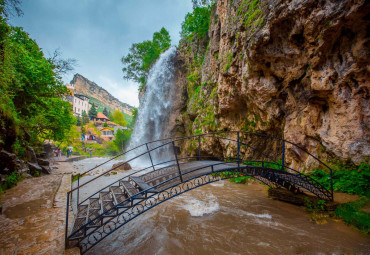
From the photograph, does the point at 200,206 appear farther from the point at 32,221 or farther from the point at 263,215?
the point at 32,221

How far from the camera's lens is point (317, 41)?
617cm

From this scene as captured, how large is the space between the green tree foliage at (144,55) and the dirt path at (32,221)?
896 inches

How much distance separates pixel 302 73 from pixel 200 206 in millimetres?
7043

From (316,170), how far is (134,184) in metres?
6.76

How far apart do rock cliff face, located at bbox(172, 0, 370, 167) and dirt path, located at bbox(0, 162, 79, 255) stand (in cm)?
857

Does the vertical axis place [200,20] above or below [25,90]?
above

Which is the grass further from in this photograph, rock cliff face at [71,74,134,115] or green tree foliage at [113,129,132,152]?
rock cliff face at [71,74,134,115]

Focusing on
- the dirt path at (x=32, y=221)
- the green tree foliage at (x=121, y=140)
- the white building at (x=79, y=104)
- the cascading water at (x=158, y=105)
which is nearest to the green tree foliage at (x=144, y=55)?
the cascading water at (x=158, y=105)

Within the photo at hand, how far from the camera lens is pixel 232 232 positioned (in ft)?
14.9

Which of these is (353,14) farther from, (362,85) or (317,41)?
(362,85)

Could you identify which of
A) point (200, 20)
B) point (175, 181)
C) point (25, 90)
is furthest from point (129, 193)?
point (200, 20)

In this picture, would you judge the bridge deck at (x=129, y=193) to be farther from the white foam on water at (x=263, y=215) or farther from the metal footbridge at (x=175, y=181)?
the white foam on water at (x=263, y=215)

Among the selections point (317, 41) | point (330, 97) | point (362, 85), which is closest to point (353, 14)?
point (317, 41)

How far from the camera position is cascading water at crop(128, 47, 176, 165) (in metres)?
21.3
